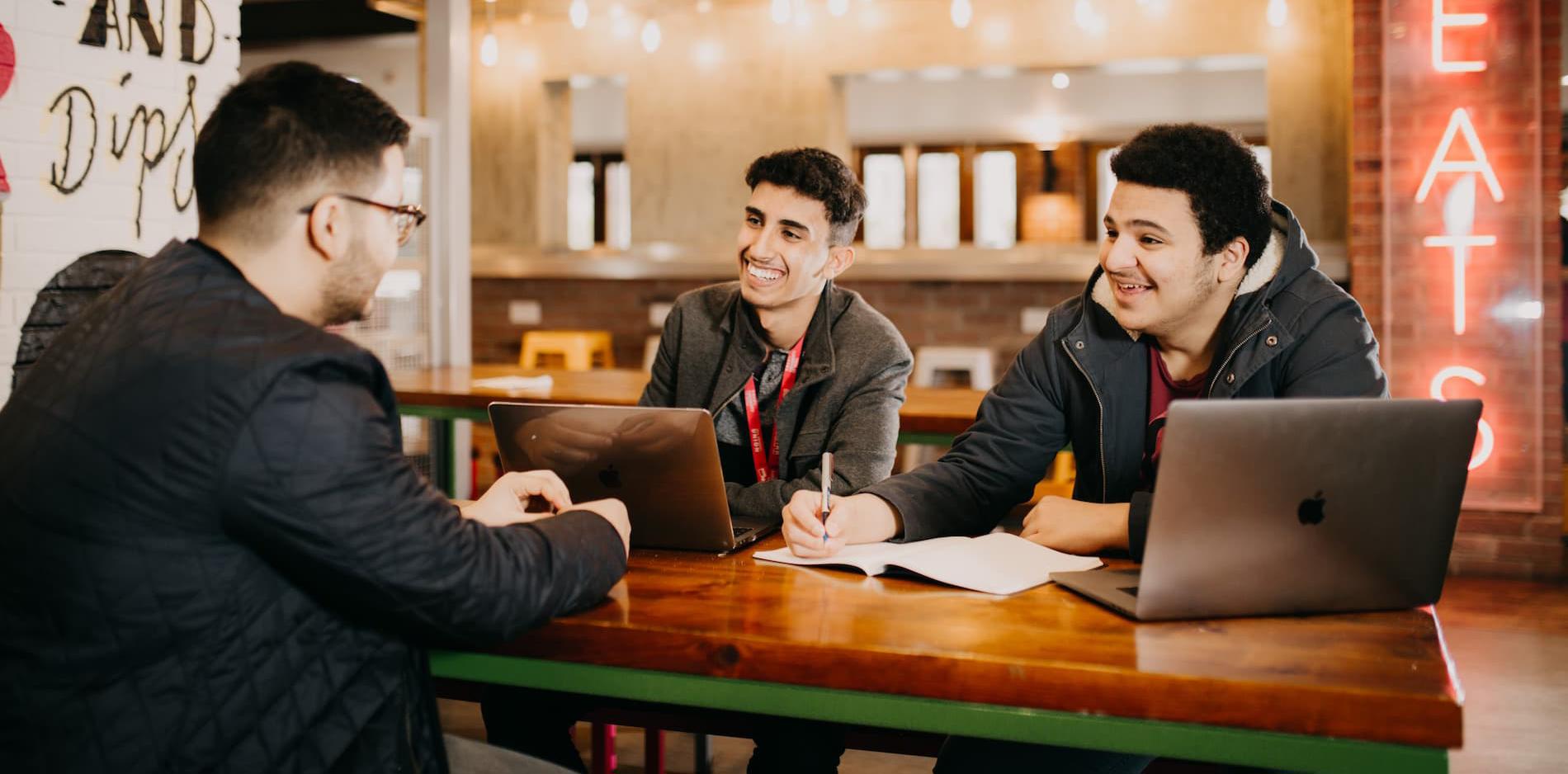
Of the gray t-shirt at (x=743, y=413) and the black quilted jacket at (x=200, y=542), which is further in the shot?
the gray t-shirt at (x=743, y=413)

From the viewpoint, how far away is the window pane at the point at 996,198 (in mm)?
11039

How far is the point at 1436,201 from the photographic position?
5.09 m

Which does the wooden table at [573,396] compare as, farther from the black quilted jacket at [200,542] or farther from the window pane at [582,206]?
the window pane at [582,206]

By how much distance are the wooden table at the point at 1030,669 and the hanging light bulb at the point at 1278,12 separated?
5.23 m

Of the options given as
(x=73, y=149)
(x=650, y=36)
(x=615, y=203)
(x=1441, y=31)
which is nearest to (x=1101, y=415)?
(x=73, y=149)

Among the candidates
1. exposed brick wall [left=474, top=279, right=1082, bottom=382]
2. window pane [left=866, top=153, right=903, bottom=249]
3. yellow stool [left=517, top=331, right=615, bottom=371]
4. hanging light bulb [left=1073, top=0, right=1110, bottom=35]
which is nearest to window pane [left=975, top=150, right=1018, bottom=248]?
window pane [left=866, top=153, right=903, bottom=249]

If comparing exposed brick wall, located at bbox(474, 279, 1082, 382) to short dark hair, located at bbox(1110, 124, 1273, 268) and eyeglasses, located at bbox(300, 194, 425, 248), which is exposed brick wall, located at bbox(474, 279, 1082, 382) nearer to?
short dark hair, located at bbox(1110, 124, 1273, 268)

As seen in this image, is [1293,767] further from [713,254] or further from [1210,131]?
[713,254]

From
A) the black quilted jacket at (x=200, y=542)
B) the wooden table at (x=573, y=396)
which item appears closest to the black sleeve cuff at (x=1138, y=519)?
the black quilted jacket at (x=200, y=542)

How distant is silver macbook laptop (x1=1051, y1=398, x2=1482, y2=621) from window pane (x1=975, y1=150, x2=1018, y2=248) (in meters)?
9.79

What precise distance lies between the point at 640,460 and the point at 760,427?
895mm

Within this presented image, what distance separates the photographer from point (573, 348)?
7273mm

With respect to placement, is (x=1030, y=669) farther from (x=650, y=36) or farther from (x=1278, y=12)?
(x=1278, y=12)

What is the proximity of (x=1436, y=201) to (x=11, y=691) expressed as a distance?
5268 mm
